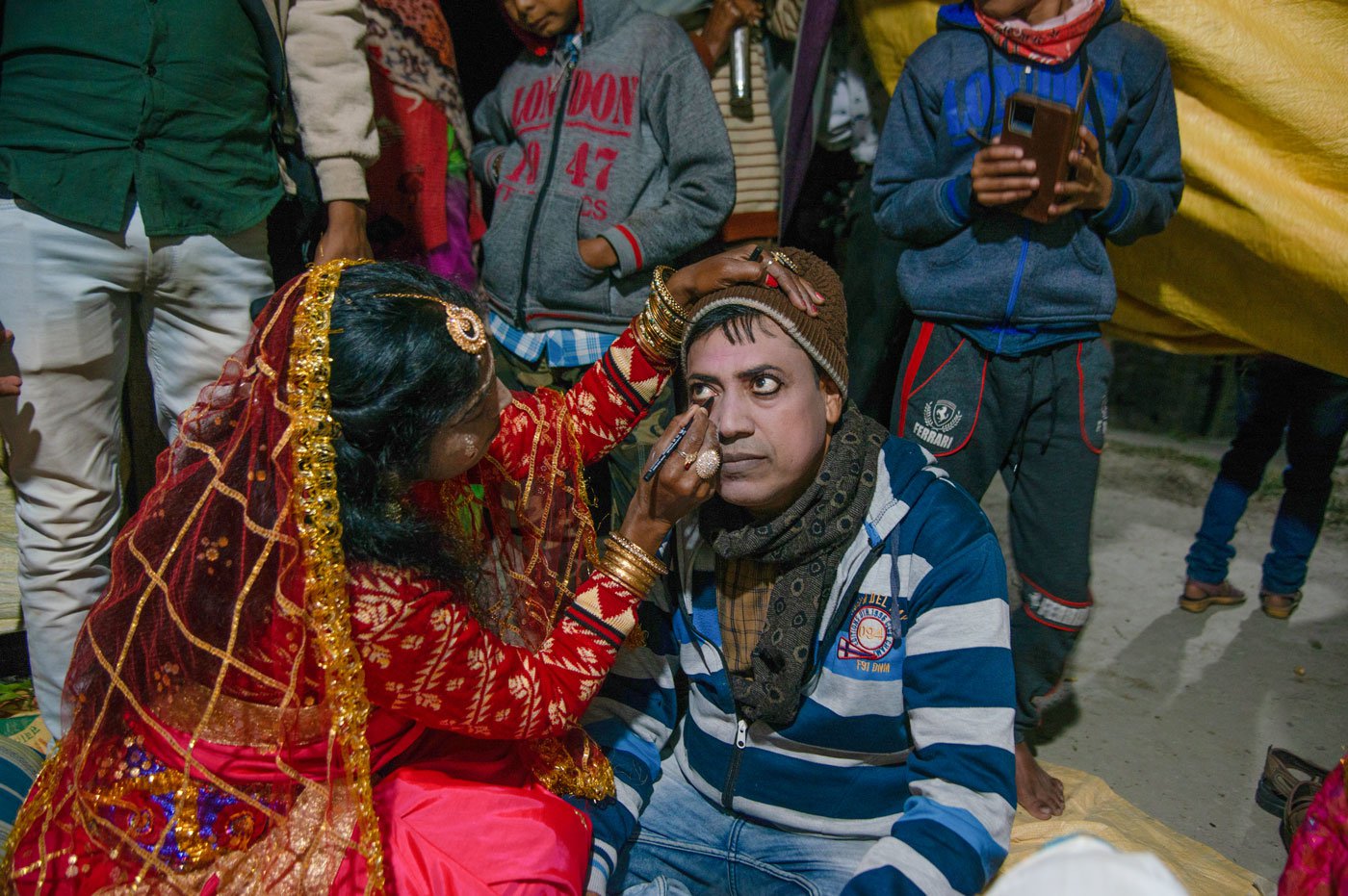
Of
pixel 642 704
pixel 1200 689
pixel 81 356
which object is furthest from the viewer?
pixel 1200 689

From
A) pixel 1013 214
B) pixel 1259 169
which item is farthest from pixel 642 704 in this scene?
pixel 1259 169

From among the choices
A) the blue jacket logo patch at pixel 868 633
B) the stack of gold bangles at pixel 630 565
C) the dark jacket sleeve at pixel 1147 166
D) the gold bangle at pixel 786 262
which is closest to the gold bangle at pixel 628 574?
the stack of gold bangles at pixel 630 565

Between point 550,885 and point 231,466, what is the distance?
0.90 metres

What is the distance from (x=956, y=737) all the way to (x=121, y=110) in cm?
221

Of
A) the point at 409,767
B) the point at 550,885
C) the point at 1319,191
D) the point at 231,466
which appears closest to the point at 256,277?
the point at 231,466

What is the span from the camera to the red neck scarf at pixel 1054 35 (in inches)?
87.3

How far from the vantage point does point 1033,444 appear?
2.38m

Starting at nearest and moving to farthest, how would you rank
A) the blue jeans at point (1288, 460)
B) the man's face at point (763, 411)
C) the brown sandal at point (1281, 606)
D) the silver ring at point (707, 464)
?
the silver ring at point (707, 464) < the man's face at point (763, 411) < the blue jeans at point (1288, 460) < the brown sandal at point (1281, 606)

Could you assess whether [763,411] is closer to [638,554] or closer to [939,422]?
[638,554]

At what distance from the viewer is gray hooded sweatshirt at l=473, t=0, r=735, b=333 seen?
2662mm

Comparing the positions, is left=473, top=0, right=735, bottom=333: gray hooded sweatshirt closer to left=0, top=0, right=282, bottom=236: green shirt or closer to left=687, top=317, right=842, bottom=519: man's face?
left=0, top=0, right=282, bottom=236: green shirt

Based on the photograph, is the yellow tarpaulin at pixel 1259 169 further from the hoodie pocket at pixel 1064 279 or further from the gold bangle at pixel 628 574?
the gold bangle at pixel 628 574

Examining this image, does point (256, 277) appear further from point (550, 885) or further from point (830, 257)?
point (830, 257)

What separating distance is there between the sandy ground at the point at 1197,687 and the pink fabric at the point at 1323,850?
934 mm
